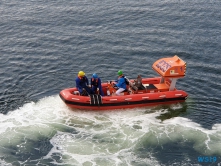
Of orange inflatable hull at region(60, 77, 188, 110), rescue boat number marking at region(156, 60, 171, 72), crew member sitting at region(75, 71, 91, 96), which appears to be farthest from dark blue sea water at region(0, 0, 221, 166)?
rescue boat number marking at region(156, 60, 171, 72)

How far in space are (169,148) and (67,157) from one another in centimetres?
428

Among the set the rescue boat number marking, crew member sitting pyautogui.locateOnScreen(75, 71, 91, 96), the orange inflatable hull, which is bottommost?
the orange inflatable hull

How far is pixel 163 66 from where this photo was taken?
59.8ft

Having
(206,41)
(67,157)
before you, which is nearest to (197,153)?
(67,157)

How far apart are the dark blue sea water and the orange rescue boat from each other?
0.40 metres

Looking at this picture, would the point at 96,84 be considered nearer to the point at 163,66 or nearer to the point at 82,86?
the point at 82,86

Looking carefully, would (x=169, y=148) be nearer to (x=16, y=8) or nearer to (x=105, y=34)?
(x=105, y=34)

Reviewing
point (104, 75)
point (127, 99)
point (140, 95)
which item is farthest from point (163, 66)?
point (104, 75)

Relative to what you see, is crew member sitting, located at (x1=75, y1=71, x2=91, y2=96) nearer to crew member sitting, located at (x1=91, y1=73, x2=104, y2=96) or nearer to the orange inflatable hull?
crew member sitting, located at (x1=91, y1=73, x2=104, y2=96)

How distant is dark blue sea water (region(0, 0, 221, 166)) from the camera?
14930 mm

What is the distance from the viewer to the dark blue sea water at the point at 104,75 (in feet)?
49.0

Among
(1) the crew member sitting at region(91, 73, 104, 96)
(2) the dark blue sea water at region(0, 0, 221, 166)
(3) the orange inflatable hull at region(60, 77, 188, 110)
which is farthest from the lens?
(1) the crew member sitting at region(91, 73, 104, 96)

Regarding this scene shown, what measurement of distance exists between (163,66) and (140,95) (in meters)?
2.01

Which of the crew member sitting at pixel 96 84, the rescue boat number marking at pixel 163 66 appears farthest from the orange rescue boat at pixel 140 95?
the crew member sitting at pixel 96 84
